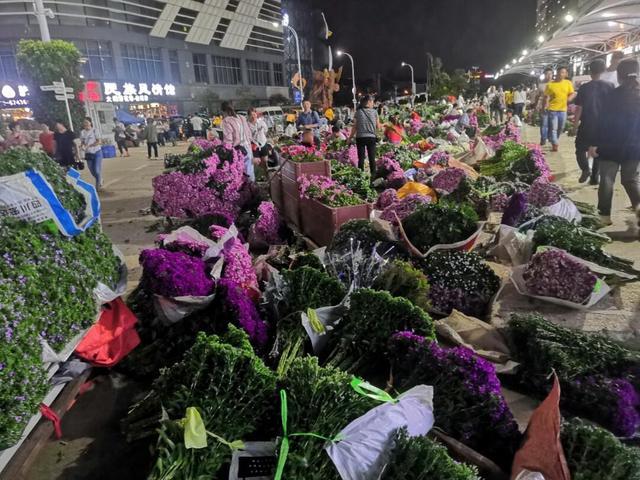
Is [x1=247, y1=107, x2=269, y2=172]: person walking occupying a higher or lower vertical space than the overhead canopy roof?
lower

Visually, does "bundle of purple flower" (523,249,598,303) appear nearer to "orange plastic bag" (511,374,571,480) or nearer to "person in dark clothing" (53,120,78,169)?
"orange plastic bag" (511,374,571,480)

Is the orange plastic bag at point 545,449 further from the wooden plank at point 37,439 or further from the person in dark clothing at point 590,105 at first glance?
the person in dark clothing at point 590,105

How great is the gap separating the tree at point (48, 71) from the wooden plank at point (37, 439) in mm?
19820

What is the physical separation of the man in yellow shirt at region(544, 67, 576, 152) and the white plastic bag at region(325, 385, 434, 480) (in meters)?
10.6

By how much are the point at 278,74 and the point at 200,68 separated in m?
24.1

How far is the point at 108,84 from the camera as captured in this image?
50.2m

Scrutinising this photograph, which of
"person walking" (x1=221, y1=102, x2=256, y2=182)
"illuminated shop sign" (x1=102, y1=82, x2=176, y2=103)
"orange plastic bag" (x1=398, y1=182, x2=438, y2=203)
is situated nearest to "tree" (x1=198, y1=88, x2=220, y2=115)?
"illuminated shop sign" (x1=102, y1=82, x2=176, y2=103)

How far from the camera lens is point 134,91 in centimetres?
5272

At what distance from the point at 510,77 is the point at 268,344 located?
252 feet

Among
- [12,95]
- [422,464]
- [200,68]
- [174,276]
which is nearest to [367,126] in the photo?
[174,276]

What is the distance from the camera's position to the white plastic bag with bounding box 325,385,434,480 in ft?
5.59

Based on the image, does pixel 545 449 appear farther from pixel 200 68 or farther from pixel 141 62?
pixel 200 68

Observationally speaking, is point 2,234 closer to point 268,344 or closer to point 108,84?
point 268,344

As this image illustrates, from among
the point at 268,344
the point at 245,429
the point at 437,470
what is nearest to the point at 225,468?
the point at 245,429
